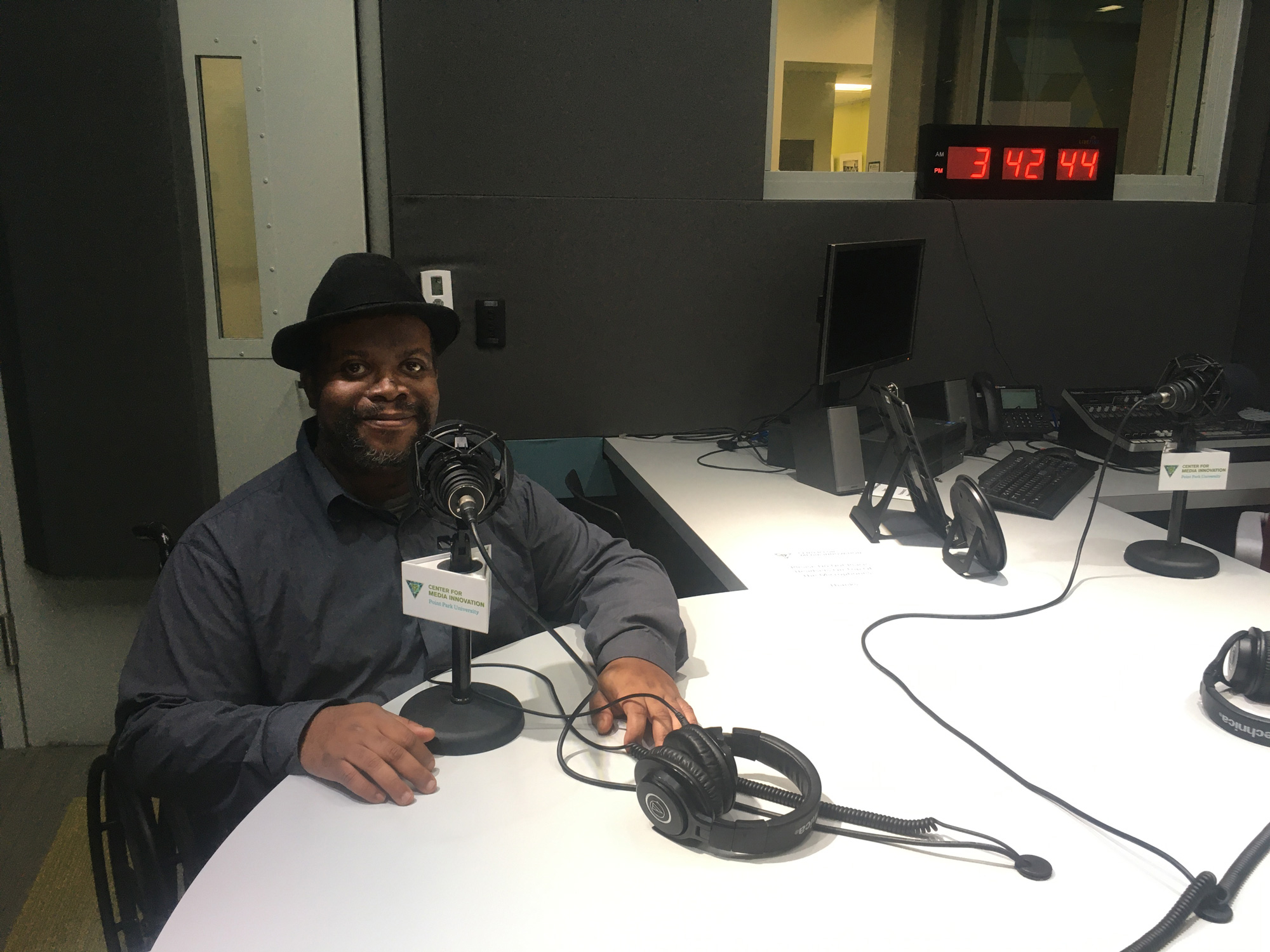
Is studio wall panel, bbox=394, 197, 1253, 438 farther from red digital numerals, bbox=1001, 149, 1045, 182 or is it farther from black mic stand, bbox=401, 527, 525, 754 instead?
black mic stand, bbox=401, 527, 525, 754

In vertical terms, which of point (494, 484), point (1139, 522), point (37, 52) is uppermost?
point (37, 52)

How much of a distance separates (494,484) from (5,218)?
1.76 meters

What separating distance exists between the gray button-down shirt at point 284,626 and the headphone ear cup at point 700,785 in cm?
28

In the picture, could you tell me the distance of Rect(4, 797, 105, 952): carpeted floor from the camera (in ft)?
5.77

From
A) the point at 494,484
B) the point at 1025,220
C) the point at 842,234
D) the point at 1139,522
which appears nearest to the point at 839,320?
the point at 842,234

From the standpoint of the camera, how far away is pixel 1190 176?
2.91 meters

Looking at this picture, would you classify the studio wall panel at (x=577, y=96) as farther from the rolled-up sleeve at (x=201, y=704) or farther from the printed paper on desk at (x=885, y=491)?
the rolled-up sleeve at (x=201, y=704)

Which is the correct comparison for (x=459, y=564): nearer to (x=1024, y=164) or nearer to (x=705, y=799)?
(x=705, y=799)

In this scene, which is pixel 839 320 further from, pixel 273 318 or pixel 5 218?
pixel 5 218

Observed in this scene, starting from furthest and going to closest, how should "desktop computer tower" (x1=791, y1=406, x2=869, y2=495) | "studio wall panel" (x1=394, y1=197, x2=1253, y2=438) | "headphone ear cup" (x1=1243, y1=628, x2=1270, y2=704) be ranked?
"studio wall panel" (x1=394, y1=197, x2=1253, y2=438), "desktop computer tower" (x1=791, y1=406, x2=869, y2=495), "headphone ear cup" (x1=1243, y1=628, x2=1270, y2=704)

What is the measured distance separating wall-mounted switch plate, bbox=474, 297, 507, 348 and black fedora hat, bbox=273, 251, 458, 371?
1.06 metres

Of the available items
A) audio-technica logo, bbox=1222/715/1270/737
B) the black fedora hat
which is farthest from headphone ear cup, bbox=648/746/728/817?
the black fedora hat

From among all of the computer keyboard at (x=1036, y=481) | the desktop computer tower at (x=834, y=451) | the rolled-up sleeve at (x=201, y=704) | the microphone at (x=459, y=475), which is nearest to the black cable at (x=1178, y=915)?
the microphone at (x=459, y=475)

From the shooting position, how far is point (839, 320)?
2.09 m
